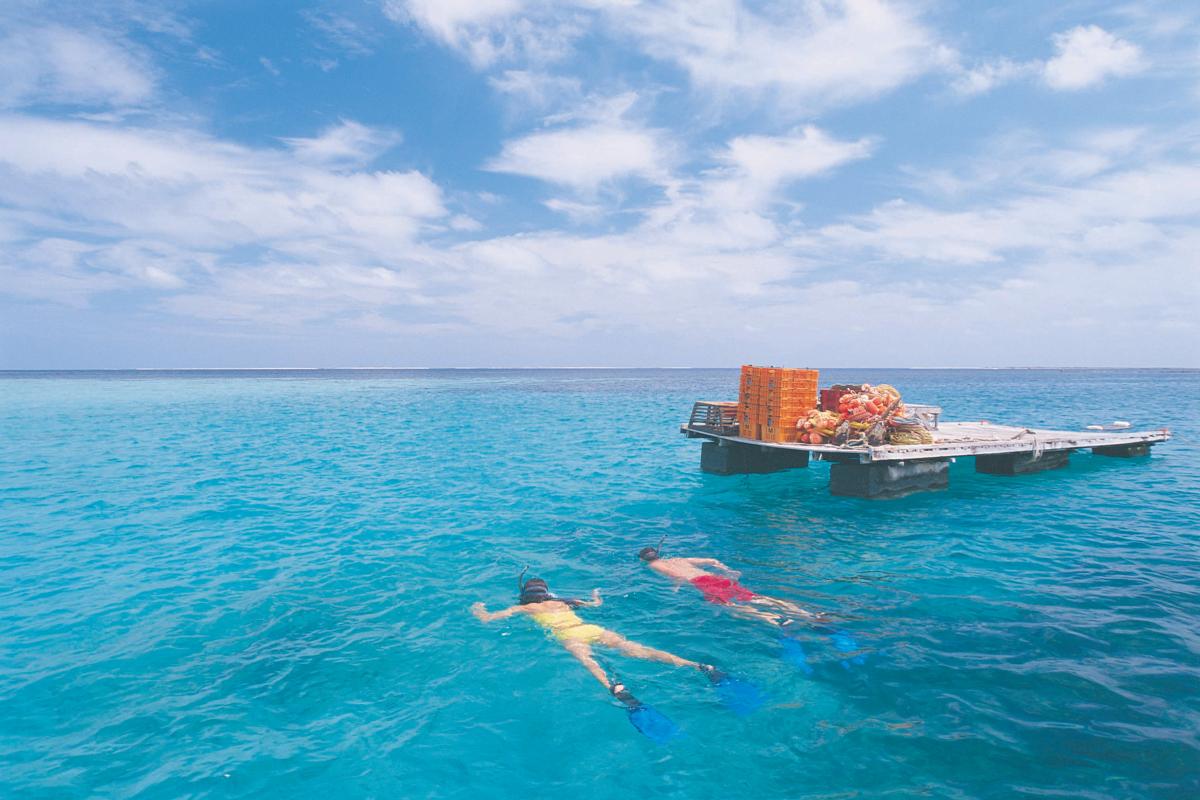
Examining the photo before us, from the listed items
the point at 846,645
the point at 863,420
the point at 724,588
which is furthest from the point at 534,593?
the point at 863,420

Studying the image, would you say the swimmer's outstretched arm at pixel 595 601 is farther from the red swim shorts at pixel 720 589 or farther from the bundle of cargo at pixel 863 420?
the bundle of cargo at pixel 863 420

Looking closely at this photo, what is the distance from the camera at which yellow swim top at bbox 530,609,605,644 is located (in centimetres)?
961

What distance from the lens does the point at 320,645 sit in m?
9.59

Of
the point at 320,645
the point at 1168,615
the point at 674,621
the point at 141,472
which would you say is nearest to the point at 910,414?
the point at 1168,615

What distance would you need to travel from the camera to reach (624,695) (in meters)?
7.91

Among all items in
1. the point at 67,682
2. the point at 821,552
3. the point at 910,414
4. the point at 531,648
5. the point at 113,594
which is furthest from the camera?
the point at 910,414

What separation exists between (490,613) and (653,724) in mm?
4137

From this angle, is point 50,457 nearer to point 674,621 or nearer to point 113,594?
point 113,594

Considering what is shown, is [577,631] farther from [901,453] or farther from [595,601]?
[901,453]

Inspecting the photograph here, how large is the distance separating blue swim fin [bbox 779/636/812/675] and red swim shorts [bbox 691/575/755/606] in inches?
60.0

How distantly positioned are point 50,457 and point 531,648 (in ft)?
106

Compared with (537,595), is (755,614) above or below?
below

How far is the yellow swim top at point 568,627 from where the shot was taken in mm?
9608

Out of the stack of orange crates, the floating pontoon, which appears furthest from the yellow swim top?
the stack of orange crates
